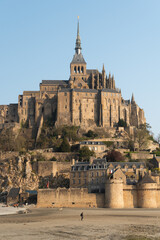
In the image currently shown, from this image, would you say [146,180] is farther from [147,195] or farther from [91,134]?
[91,134]

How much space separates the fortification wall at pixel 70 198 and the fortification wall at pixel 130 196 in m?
2.97

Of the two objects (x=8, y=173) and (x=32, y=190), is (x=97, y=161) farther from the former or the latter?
(x=8, y=173)

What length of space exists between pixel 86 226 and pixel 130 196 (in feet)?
59.2

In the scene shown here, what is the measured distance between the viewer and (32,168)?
62.8 meters

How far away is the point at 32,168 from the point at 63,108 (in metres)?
26.8

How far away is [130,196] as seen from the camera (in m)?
49.2

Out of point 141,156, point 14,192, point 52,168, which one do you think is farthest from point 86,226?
point 141,156

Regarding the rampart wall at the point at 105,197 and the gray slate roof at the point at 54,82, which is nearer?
the rampart wall at the point at 105,197

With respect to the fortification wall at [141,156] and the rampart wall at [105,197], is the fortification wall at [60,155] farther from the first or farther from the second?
the rampart wall at [105,197]

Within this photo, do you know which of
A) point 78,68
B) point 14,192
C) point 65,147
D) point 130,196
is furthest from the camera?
point 78,68

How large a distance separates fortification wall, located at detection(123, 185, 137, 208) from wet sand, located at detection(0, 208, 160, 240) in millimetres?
7426

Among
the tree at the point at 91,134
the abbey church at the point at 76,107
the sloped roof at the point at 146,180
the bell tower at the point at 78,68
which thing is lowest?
the sloped roof at the point at 146,180

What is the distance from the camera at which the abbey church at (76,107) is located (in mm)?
86938

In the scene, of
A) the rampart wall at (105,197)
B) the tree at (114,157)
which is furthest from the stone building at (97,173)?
the tree at (114,157)
